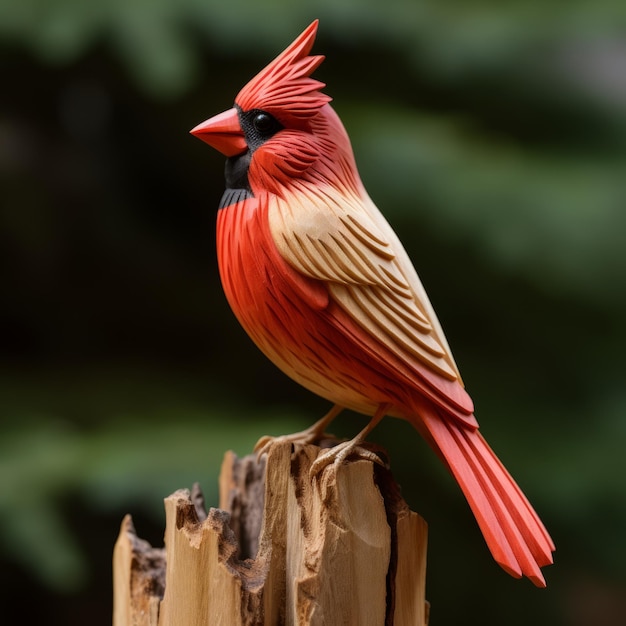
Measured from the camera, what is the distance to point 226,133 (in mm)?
1245

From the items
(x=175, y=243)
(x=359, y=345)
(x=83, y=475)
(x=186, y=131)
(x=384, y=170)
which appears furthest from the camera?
(x=175, y=243)

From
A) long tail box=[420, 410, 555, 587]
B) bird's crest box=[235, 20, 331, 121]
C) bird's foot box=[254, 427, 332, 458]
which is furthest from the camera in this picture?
bird's foot box=[254, 427, 332, 458]

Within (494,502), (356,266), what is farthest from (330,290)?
(494,502)

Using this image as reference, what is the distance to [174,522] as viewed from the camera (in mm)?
1222

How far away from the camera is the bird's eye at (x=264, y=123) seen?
1229 millimetres

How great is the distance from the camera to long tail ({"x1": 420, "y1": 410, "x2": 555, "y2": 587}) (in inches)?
43.4

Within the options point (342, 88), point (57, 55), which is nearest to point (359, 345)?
point (57, 55)

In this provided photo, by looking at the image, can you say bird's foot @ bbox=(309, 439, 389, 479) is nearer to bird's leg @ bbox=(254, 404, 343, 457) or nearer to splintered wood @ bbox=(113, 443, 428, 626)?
splintered wood @ bbox=(113, 443, 428, 626)

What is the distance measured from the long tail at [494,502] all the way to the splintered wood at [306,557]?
102 mm

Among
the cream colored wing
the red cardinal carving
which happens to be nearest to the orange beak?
the red cardinal carving

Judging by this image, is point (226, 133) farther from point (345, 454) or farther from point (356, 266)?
point (345, 454)

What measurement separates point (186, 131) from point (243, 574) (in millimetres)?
1437

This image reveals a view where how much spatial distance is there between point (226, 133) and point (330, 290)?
0.28m

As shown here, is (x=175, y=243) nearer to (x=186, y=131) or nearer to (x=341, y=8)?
(x=186, y=131)
